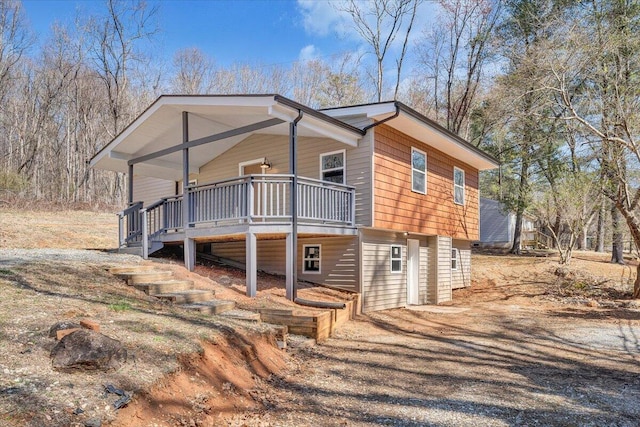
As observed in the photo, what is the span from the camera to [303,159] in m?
11.4

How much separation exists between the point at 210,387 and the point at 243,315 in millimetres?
2842

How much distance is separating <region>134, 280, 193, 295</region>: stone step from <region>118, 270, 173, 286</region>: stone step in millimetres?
174

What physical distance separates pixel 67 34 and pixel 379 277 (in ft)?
91.3

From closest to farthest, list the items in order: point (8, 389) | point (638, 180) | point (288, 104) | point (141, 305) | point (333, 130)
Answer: point (8, 389)
point (141, 305)
point (288, 104)
point (333, 130)
point (638, 180)

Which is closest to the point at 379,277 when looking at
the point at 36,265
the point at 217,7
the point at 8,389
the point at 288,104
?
the point at 288,104

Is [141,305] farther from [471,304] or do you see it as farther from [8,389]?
[471,304]

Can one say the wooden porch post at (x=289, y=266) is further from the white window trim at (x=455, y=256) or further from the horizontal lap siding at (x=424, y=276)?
the white window trim at (x=455, y=256)

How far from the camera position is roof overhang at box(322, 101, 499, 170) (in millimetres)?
9977

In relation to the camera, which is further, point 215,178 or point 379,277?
point 215,178

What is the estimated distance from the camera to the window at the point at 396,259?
11758mm

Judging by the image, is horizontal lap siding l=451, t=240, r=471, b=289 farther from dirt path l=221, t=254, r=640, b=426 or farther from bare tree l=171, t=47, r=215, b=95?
bare tree l=171, t=47, r=215, b=95

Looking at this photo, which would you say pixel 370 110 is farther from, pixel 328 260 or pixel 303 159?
pixel 328 260

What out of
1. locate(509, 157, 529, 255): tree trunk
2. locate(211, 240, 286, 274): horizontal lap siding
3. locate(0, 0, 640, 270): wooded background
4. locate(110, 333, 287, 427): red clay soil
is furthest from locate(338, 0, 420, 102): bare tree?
locate(110, 333, 287, 427): red clay soil

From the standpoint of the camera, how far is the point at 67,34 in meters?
27.7
